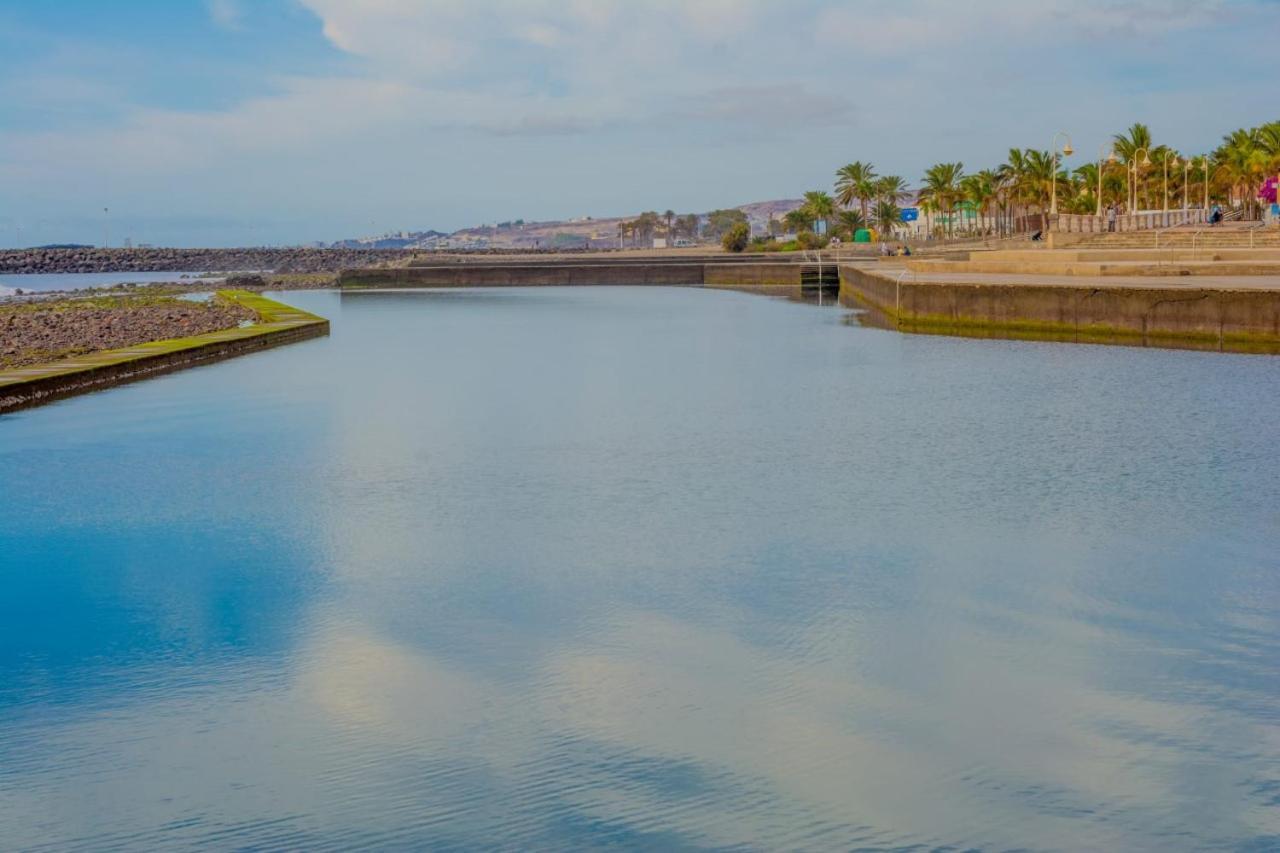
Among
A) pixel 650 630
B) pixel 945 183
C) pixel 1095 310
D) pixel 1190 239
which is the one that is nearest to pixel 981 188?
pixel 945 183

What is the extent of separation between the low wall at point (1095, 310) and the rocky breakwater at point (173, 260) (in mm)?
115223

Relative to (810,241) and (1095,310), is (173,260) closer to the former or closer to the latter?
(810,241)

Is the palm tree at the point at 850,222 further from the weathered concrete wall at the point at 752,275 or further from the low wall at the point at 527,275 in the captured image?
the weathered concrete wall at the point at 752,275

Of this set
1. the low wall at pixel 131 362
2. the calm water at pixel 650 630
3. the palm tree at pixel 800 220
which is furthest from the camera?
the palm tree at pixel 800 220

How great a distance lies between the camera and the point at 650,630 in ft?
30.3

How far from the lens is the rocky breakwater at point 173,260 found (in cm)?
15188

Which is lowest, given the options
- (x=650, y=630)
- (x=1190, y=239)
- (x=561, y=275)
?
(x=650, y=630)

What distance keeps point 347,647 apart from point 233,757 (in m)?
1.94

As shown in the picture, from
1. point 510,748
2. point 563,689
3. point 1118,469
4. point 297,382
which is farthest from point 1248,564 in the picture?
point 297,382

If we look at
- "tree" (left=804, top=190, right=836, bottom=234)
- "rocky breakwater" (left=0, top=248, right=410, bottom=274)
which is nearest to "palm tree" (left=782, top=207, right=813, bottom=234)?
"tree" (left=804, top=190, right=836, bottom=234)

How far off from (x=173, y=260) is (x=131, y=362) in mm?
151383

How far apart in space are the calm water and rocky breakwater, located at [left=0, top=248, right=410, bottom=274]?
A: 132 meters

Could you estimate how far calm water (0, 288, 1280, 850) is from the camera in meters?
6.36

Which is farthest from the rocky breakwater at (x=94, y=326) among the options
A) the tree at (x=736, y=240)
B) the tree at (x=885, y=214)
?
the tree at (x=885, y=214)
